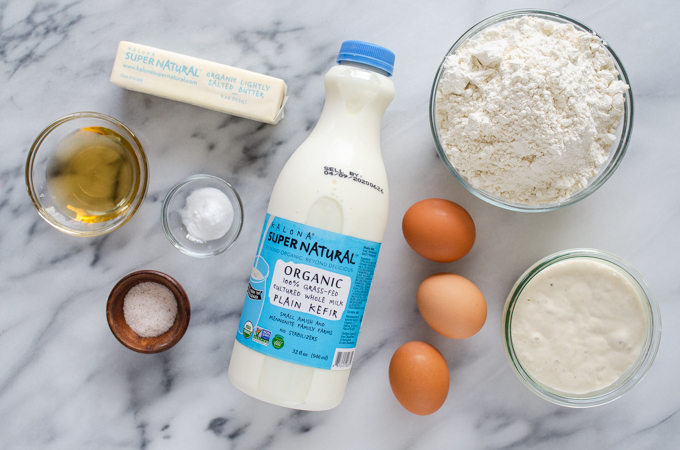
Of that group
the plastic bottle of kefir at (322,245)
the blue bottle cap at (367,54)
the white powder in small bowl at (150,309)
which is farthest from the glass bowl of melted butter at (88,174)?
the blue bottle cap at (367,54)

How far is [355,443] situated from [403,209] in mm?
622

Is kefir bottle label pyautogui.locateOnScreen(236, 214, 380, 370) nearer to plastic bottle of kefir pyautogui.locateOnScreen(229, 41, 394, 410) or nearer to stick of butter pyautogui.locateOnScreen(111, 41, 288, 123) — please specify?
plastic bottle of kefir pyautogui.locateOnScreen(229, 41, 394, 410)

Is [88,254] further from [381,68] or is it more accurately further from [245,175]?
[381,68]

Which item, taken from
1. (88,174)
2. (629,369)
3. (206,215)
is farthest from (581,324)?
(88,174)

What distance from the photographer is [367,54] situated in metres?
0.84

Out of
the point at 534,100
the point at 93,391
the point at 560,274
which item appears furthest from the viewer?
the point at 93,391

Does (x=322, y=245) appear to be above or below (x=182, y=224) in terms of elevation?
above

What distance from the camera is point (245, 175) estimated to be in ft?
3.51

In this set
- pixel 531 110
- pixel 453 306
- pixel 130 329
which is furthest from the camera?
pixel 130 329

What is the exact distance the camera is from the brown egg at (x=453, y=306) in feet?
3.01

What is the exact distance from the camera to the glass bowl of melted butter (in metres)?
1.02

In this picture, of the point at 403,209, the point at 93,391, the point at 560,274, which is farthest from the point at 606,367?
the point at 93,391

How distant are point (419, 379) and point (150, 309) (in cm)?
66

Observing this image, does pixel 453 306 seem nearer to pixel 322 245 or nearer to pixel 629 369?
pixel 322 245
